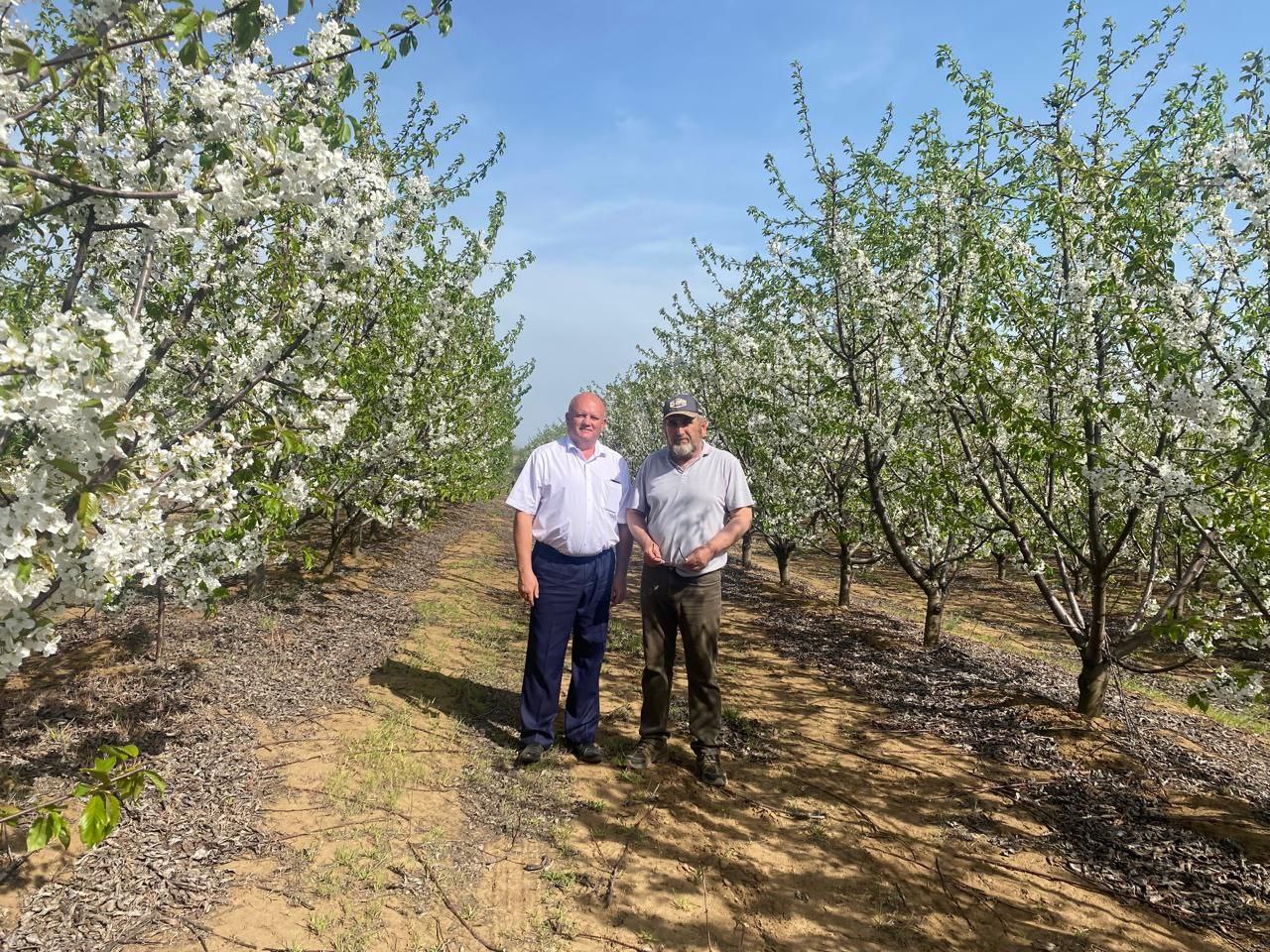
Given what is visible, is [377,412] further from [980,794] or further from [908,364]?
[980,794]

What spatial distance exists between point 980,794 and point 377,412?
8.28 m

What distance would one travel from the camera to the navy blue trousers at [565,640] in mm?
5031

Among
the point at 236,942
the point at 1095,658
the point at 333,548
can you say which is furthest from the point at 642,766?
the point at 333,548

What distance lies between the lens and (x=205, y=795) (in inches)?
160

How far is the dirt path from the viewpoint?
3.33m

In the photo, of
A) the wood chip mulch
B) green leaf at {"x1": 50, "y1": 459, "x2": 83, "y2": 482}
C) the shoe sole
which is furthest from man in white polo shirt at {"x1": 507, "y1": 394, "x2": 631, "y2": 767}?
the wood chip mulch

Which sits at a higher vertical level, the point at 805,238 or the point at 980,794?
the point at 805,238

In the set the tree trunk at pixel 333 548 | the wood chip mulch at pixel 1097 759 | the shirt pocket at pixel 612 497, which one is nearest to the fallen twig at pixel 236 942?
the shirt pocket at pixel 612 497

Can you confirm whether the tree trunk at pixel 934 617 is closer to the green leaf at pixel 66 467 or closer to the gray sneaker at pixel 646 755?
the gray sneaker at pixel 646 755

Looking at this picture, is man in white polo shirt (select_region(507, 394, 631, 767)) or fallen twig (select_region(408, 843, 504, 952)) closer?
fallen twig (select_region(408, 843, 504, 952))

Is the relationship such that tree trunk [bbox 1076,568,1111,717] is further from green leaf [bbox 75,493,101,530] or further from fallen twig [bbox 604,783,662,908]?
green leaf [bbox 75,493,101,530]

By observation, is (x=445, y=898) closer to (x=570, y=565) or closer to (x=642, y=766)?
(x=642, y=766)

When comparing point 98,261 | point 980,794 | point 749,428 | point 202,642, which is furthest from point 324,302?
point 749,428

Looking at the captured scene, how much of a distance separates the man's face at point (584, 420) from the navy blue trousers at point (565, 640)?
844mm
